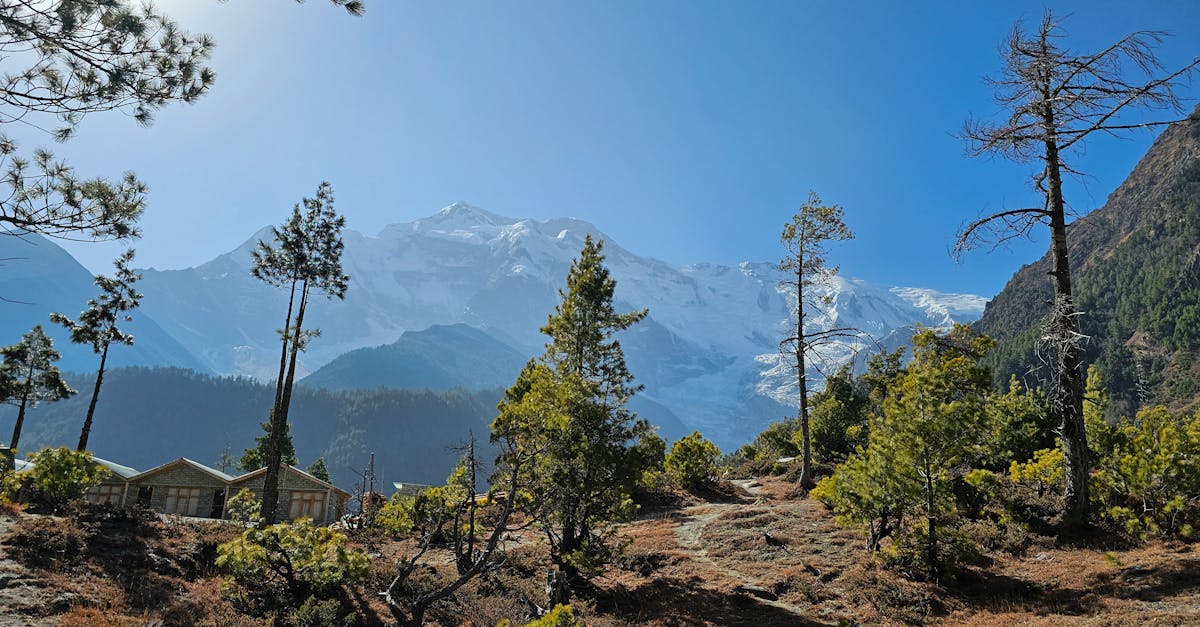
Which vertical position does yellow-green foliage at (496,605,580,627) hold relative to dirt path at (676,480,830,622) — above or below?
above

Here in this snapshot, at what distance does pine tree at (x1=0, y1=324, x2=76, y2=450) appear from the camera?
95.6ft

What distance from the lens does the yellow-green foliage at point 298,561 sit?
469 inches

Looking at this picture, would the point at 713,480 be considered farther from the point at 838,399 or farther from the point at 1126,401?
the point at 1126,401

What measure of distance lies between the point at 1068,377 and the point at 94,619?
18.7 m

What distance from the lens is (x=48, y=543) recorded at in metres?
12.4

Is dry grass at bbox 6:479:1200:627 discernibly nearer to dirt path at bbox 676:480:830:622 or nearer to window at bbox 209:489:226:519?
dirt path at bbox 676:480:830:622

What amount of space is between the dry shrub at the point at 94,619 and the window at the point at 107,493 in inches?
1696

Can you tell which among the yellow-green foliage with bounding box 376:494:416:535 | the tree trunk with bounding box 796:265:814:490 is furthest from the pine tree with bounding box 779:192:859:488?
the yellow-green foliage with bounding box 376:494:416:535

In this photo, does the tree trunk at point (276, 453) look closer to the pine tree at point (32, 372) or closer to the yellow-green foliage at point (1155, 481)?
the pine tree at point (32, 372)

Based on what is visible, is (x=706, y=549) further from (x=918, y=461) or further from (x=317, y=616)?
(x=317, y=616)

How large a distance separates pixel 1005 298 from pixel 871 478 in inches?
7395

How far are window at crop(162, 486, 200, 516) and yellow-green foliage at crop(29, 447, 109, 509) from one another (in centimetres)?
3077

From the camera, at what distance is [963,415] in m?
11.8

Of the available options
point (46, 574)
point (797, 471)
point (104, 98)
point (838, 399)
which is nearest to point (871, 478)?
point (104, 98)
